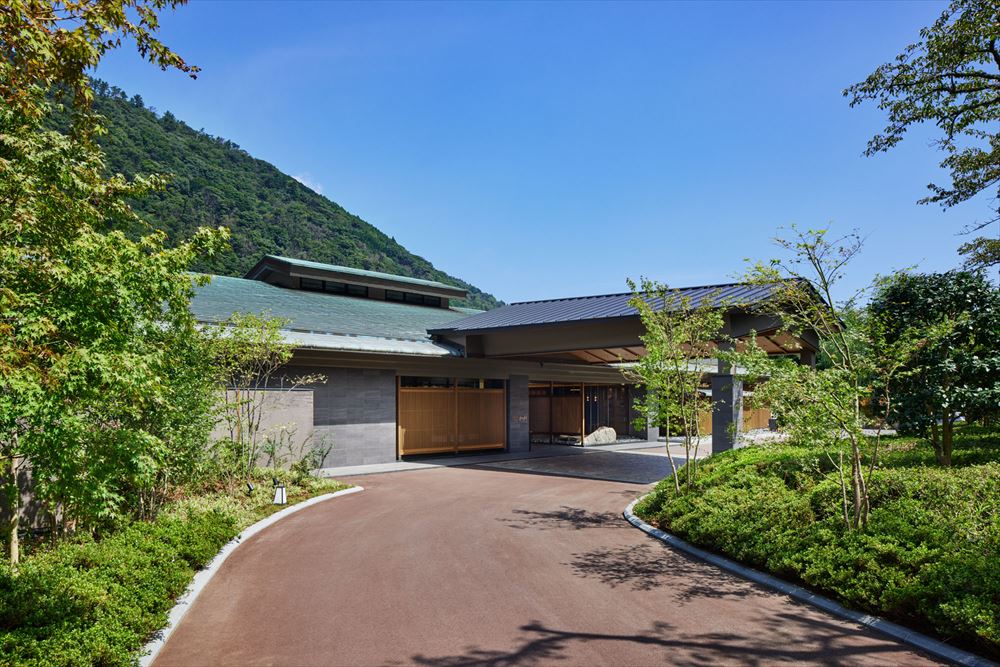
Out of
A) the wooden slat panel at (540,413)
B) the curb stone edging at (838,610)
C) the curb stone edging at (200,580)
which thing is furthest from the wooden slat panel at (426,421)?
the curb stone edging at (838,610)

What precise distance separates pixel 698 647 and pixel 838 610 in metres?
2.07

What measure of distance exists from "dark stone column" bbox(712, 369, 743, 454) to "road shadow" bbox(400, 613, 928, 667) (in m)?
9.37

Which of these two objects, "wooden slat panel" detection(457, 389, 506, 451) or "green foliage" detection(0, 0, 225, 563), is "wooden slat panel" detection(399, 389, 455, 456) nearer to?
"wooden slat panel" detection(457, 389, 506, 451)

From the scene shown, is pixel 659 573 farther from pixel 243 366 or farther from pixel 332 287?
pixel 332 287

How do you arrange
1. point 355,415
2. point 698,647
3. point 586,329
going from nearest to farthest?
point 698,647
point 586,329
point 355,415

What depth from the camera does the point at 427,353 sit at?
20.7 m

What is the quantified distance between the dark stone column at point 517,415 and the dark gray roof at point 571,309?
129 inches

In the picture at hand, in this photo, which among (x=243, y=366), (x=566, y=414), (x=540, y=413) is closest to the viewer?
(x=243, y=366)

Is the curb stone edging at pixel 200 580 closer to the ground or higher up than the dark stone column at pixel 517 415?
closer to the ground

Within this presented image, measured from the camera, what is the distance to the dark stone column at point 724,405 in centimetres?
1572

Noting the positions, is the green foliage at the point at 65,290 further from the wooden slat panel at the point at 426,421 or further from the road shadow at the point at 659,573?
the wooden slat panel at the point at 426,421

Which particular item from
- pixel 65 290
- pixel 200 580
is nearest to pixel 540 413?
pixel 200 580

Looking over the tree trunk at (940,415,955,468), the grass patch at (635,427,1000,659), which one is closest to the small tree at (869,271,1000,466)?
the tree trunk at (940,415,955,468)

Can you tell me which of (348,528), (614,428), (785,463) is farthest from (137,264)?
(614,428)
